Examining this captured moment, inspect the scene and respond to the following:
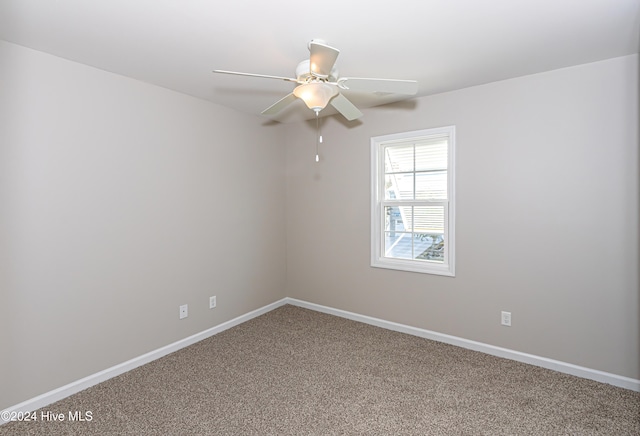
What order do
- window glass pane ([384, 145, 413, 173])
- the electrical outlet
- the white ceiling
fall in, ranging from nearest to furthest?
the white ceiling, the electrical outlet, window glass pane ([384, 145, 413, 173])

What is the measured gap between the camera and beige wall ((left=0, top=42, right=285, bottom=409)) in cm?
215

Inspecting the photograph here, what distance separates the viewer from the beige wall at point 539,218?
242 cm

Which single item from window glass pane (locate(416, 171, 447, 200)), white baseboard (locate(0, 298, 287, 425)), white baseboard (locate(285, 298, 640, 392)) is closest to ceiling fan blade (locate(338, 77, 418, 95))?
window glass pane (locate(416, 171, 447, 200))

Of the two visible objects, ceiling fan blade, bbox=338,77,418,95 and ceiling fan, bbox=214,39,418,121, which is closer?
ceiling fan, bbox=214,39,418,121

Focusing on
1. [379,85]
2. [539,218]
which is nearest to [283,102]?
[379,85]

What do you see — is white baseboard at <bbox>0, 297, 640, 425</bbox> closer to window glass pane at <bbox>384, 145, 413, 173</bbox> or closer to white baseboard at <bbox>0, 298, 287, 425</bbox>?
white baseboard at <bbox>0, 298, 287, 425</bbox>

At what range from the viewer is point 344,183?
3.81 meters

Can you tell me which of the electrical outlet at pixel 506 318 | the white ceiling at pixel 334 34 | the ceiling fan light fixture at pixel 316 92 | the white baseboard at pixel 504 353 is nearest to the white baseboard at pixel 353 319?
the white baseboard at pixel 504 353

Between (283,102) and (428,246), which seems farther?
(428,246)

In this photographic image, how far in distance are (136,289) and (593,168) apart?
147 inches

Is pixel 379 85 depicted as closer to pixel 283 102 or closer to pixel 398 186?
pixel 283 102

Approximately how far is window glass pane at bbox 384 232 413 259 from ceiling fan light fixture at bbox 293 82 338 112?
1927 millimetres

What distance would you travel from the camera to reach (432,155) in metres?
3.32

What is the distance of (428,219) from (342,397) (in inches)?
73.7
